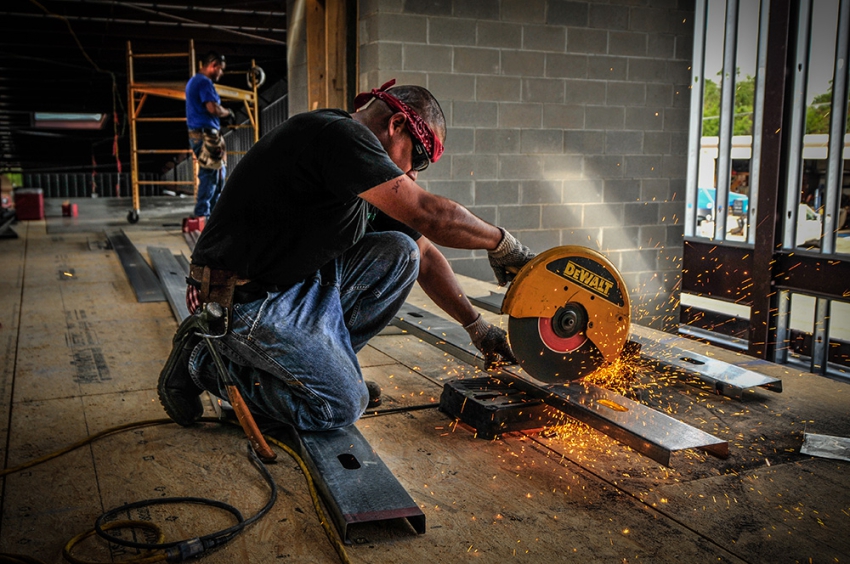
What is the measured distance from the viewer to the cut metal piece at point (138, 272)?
14.7ft

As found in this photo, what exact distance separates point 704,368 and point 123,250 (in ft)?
17.1

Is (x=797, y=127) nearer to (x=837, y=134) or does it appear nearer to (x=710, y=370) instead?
(x=837, y=134)

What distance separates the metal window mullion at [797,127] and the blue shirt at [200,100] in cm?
507

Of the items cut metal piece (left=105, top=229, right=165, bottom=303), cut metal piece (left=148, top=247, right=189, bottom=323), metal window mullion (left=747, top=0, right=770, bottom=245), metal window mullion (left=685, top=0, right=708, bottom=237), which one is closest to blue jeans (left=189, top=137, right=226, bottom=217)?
cut metal piece (left=105, top=229, right=165, bottom=303)

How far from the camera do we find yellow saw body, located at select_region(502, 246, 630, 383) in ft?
7.07

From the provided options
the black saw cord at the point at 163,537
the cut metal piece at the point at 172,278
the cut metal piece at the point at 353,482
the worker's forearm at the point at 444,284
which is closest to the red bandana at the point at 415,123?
the worker's forearm at the point at 444,284

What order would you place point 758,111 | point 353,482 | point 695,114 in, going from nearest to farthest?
point 353,482
point 758,111
point 695,114

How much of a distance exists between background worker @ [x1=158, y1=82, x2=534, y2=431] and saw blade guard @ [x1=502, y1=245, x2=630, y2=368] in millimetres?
82

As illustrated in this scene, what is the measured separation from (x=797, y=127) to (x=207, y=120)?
205 inches

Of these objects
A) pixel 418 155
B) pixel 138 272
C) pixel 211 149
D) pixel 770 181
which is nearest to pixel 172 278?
pixel 138 272

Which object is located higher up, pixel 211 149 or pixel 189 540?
pixel 211 149

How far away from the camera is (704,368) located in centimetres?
281

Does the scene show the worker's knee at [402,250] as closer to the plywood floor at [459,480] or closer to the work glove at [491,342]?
the work glove at [491,342]

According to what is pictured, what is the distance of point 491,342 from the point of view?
2562 millimetres
